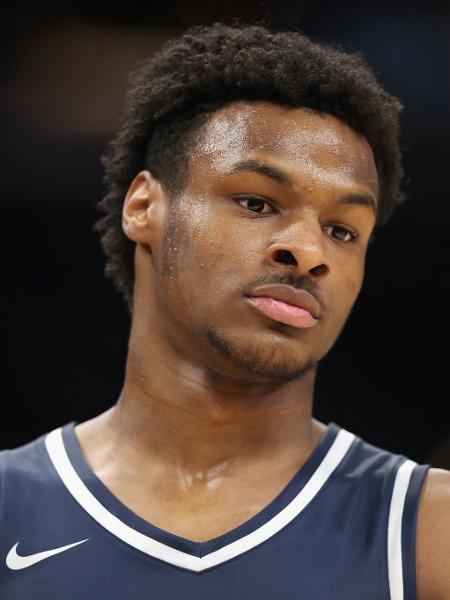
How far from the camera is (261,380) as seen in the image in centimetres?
191

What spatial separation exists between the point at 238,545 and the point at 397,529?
29 cm

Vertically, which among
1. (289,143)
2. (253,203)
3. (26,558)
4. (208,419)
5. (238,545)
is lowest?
(26,558)

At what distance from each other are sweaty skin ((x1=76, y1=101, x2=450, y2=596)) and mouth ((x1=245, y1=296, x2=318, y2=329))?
2cm

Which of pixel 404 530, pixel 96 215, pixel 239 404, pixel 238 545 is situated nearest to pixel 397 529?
pixel 404 530

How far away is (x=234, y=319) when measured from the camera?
1860mm

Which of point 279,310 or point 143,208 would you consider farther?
point 143,208

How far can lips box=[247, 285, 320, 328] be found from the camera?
1.84 meters

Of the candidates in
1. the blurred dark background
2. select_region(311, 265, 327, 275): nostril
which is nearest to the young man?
select_region(311, 265, 327, 275): nostril

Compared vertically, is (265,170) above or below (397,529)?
above

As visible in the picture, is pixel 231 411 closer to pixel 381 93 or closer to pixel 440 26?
pixel 381 93

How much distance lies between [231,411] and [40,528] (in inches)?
16.9

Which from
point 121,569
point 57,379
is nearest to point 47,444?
point 121,569

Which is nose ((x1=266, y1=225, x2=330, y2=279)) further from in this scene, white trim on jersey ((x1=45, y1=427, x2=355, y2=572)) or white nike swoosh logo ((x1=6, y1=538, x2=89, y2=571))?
white nike swoosh logo ((x1=6, y1=538, x2=89, y2=571))

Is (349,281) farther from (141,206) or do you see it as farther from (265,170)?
(141,206)
